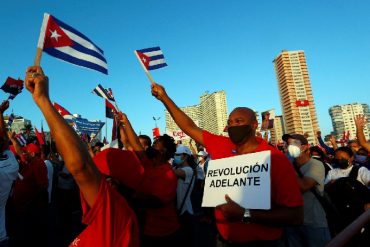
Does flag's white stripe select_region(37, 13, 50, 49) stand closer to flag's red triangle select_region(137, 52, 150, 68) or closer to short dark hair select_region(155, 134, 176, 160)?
short dark hair select_region(155, 134, 176, 160)

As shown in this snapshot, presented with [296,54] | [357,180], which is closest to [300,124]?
[296,54]

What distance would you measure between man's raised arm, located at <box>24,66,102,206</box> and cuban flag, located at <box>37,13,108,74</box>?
3.36 feet

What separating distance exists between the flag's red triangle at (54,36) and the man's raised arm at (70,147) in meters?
1.35

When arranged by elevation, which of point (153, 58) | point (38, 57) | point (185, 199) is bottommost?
point (185, 199)

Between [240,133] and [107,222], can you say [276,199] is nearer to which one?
[240,133]

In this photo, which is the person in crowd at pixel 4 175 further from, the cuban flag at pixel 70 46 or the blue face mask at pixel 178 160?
the blue face mask at pixel 178 160

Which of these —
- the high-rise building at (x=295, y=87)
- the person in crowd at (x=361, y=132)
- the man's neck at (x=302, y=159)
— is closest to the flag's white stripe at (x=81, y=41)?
the man's neck at (x=302, y=159)

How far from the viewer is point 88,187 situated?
157 cm

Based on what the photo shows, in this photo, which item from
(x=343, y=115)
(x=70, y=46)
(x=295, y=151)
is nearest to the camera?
(x=70, y=46)

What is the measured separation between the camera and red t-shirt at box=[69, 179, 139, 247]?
1.61 m

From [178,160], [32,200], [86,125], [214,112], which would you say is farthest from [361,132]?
[214,112]

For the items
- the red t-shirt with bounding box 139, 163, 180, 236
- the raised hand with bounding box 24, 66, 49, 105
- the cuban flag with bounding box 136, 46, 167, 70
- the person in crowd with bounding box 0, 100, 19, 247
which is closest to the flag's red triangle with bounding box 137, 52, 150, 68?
the cuban flag with bounding box 136, 46, 167, 70

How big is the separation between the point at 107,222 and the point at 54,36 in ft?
6.85

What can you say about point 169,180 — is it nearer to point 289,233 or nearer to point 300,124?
point 289,233
